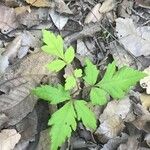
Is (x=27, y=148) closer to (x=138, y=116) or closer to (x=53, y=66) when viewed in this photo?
(x=53, y=66)

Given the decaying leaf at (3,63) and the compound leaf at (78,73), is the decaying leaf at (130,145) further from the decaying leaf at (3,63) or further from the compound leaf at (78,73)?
the decaying leaf at (3,63)

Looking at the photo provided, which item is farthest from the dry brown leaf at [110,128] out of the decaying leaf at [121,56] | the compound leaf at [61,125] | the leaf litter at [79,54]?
the decaying leaf at [121,56]

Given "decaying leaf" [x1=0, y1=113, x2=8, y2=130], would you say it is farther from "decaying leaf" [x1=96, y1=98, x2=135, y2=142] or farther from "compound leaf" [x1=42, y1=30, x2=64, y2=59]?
"decaying leaf" [x1=96, y1=98, x2=135, y2=142]

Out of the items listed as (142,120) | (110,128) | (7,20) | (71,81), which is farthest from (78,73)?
(7,20)

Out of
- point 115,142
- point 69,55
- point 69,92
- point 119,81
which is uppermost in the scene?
point 69,55

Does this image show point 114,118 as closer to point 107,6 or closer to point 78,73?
point 78,73

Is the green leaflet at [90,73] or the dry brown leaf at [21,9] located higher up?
the dry brown leaf at [21,9]

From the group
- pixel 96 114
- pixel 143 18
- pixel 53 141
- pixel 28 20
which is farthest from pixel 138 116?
pixel 28 20
